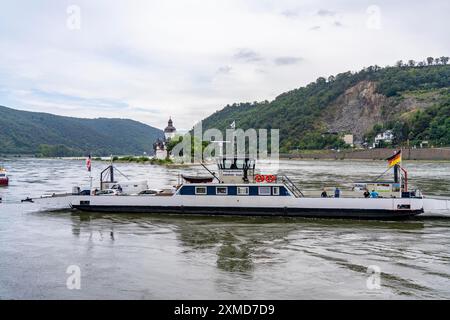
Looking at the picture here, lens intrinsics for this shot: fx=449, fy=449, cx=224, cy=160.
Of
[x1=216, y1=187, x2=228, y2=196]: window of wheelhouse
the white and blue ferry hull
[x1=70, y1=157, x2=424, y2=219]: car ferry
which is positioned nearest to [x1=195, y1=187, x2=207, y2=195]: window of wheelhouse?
[x1=70, y1=157, x2=424, y2=219]: car ferry

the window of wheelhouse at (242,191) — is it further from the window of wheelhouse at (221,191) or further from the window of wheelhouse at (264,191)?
the window of wheelhouse at (264,191)

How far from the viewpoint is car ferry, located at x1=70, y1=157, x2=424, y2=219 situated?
32812 mm

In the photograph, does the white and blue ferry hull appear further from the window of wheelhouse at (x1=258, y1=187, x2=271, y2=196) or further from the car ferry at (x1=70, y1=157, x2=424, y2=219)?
the window of wheelhouse at (x1=258, y1=187, x2=271, y2=196)

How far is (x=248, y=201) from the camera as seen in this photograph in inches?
1335

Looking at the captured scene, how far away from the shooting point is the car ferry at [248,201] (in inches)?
1292

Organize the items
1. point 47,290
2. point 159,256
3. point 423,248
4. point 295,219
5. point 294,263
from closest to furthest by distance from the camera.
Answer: point 47,290 < point 294,263 < point 159,256 < point 423,248 < point 295,219

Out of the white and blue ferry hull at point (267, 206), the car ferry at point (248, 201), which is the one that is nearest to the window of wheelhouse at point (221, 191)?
the car ferry at point (248, 201)

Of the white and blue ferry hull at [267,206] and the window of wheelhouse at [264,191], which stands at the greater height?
the window of wheelhouse at [264,191]
